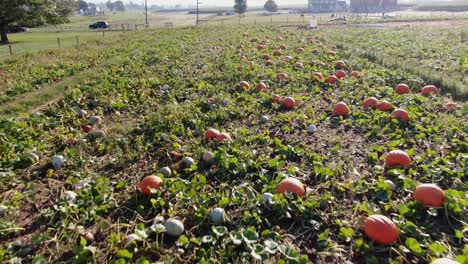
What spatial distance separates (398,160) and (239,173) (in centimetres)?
215

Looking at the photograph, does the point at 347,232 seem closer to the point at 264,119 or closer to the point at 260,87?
the point at 264,119

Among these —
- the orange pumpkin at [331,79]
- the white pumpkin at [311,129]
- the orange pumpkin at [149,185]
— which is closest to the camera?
the orange pumpkin at [149,185]

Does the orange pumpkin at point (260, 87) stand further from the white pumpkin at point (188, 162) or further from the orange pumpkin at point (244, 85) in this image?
the white pumpkin at point (188, 162)

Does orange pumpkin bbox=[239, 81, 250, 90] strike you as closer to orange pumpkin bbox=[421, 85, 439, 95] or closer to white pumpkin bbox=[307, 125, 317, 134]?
A: white pumpkin bbox=[307, 125, 317, 134]

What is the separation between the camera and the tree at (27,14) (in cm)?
2428

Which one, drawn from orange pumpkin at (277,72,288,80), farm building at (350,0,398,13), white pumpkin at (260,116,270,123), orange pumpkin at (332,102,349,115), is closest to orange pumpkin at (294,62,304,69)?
orange pumpkin at (277,72,288,80)

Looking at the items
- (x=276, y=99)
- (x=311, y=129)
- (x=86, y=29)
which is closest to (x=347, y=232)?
(x=311, y=129)

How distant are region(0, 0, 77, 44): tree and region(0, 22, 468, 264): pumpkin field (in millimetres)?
20563

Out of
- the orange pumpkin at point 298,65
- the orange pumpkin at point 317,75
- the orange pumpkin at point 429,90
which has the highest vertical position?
the orange pumpkin at point 298,65

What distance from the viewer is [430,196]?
11.3 feet

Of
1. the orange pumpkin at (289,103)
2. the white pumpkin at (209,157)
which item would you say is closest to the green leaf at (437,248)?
the white pumpkin at (209,157)

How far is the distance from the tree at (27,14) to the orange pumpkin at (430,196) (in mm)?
29409

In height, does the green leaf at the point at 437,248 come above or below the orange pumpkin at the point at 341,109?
below

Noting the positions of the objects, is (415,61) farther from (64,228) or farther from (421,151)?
(64,228)
